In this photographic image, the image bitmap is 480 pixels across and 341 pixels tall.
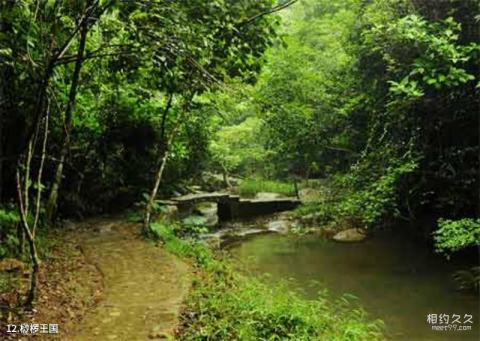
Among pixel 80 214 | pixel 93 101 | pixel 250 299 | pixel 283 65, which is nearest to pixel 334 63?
pixel 283 65

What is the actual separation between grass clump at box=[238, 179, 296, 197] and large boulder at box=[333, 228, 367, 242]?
6509 millimetres

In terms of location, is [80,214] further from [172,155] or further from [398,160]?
[398,160]

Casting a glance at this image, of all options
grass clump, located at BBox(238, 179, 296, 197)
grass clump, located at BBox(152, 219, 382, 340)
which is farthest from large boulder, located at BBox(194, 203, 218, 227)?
grass clump, located at BBox(152, 219, 382, 340)

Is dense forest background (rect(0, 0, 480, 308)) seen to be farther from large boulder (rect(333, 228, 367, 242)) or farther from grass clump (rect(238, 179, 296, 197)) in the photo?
grass clump (rect(238, 179, 296, 197))

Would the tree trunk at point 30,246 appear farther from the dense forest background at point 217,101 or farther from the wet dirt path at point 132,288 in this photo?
the wet dirt path at point 132,288

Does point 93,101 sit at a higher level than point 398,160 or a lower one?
higher

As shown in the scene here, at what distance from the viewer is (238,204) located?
15570mm

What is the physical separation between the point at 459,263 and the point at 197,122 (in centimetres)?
817

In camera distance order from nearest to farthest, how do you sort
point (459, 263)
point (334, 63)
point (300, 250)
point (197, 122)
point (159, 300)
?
1. point (159, 300)
2. point (459, 263)
3. point (300, 250)
4. point (197, 122)
5. point (334, 63)

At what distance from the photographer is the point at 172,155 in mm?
11930

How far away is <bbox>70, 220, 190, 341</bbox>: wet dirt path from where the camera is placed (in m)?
4.59

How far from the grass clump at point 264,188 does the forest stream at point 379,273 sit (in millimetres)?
6050

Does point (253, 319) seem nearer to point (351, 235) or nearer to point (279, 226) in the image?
point (351, 235)

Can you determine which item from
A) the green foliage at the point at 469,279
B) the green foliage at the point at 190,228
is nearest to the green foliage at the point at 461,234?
the green foliage at the point at 469,279
